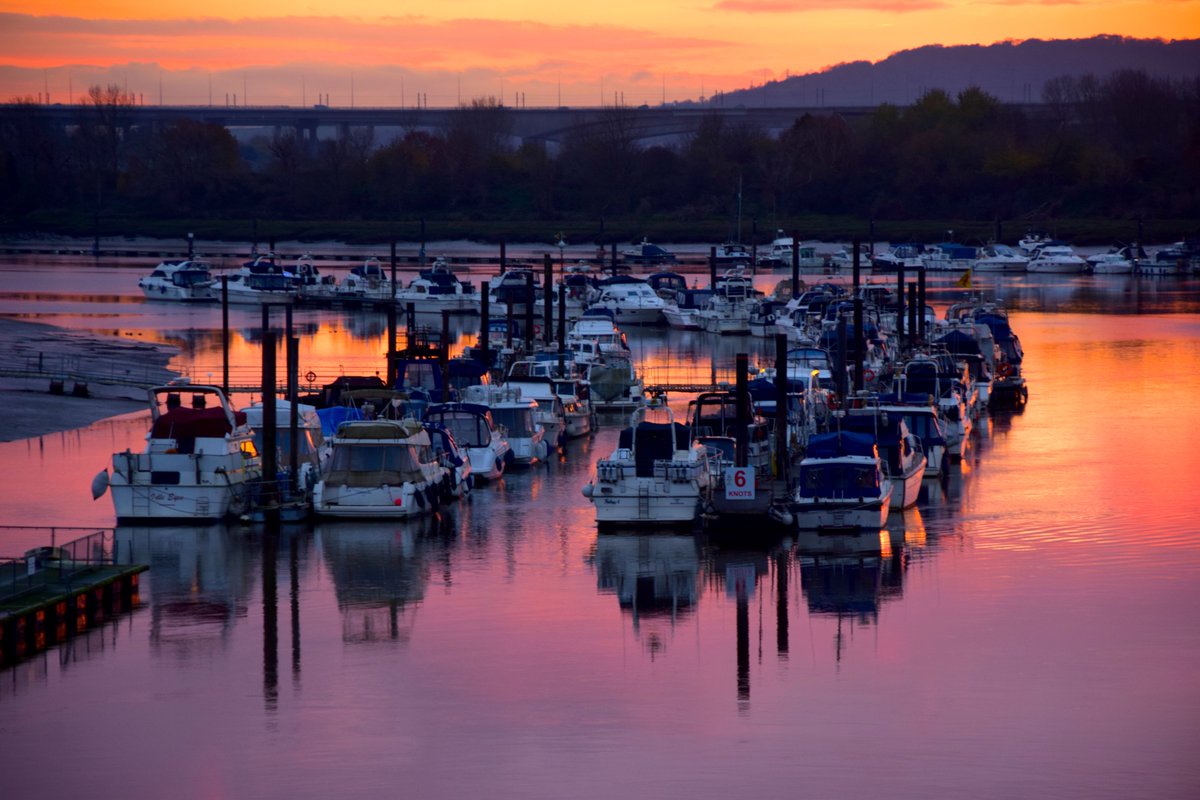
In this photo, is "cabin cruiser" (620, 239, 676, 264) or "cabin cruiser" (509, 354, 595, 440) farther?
"cabin cruiser" (620, 239, 676, 264)

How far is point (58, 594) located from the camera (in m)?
26.6

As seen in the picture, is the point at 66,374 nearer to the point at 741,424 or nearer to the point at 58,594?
the point at 741,424

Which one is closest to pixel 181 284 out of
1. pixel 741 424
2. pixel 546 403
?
pixel 546 403

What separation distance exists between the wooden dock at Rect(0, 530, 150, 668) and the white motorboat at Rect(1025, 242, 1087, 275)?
324ft

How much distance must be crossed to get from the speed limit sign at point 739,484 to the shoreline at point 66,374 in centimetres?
2002

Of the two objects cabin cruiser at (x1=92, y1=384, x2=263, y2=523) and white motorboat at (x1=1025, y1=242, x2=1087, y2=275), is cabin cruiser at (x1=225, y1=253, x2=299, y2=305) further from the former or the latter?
cabin cruiser at (x1=92, y1=384, x2=263, y2=523)

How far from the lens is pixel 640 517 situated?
3391 cm

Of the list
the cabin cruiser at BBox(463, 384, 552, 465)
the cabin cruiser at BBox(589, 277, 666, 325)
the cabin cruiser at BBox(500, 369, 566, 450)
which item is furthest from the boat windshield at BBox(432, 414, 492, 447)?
the cabin cruiser at BBox(589, 277, 666, 325)

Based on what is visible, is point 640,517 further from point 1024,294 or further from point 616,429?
point 1024,294

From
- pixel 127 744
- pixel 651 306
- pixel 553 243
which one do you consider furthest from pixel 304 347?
pixel 553 243

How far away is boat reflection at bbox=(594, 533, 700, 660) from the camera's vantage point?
28.6 metres

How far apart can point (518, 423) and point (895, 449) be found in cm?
1043

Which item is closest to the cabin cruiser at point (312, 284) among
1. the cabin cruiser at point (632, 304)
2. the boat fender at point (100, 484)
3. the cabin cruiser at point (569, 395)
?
the cabin cruiser at point (632, 304)

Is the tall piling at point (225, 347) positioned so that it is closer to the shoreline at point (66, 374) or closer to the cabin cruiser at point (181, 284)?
the shoreline at point (66, 374)
